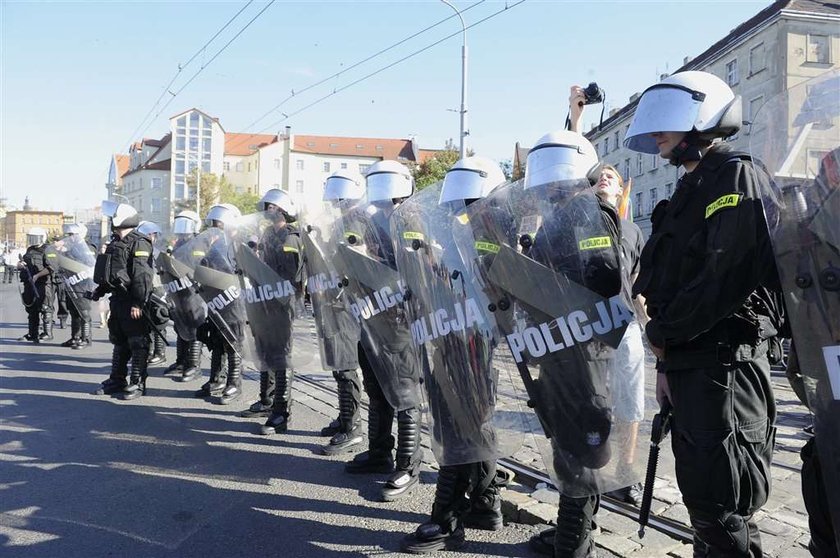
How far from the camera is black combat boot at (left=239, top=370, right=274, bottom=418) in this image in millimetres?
6059

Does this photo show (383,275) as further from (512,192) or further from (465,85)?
(465,85)

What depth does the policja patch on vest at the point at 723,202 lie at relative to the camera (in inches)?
82.9

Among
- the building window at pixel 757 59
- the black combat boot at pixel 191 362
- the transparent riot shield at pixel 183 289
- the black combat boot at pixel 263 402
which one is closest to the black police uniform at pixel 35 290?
the black combat boot at pixel 191 362

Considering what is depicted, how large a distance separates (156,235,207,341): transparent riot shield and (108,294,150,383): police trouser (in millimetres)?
366

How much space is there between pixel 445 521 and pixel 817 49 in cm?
3053

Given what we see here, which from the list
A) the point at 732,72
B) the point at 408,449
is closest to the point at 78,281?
the point at 408,449

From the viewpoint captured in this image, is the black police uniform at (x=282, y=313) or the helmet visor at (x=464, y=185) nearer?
the helmet visor at (x=464, y=185)

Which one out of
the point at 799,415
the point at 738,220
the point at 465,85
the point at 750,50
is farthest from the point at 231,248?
the point at 750,50

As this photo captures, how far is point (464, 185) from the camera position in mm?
3436

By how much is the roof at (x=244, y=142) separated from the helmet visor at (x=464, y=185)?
70454 mm

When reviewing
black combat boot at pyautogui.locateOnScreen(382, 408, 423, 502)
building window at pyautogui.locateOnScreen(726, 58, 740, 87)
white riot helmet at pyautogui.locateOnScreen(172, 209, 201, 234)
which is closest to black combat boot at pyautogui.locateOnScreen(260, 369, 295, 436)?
black combat boot at pyautogui.locateOnScreen(382, 408, 423, 502)

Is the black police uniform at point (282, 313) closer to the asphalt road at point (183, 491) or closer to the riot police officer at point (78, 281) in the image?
the asphalt road at point (183, 491)

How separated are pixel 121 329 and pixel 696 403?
20.4 ft

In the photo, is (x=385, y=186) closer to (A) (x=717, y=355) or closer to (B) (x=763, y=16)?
(A) (x=717, y=355)
